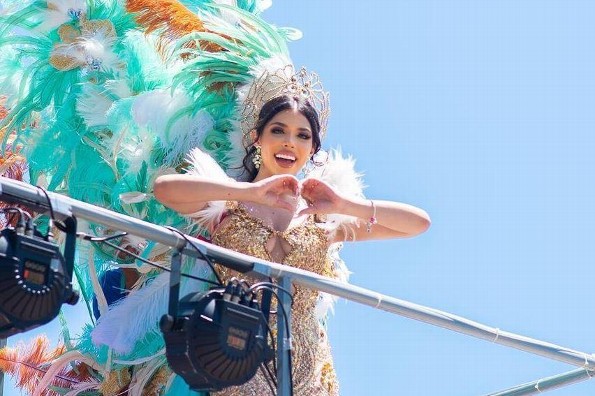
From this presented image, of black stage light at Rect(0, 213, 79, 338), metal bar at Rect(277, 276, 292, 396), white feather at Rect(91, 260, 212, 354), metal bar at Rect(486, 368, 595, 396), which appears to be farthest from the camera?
white feather at Rect(91, 260, 212, 354)

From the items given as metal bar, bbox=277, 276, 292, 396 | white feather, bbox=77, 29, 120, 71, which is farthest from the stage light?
white feather, bbox=77, 29, 120, 71

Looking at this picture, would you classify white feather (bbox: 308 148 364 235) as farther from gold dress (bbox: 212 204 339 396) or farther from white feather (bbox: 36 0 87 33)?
white feather (bbox: 36 0 87 33)

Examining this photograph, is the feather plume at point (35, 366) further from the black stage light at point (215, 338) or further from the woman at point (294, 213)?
the black stage light at point (215, 338)

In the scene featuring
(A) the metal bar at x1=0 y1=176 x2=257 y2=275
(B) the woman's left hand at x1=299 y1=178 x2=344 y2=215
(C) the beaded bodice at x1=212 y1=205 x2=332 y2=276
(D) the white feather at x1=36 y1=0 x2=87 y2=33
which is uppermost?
(D) the white feather at x1=36 y1=0 x2=87 y2=33

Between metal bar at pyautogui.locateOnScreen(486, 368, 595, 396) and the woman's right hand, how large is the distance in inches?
37.4

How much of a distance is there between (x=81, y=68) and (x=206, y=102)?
54cm

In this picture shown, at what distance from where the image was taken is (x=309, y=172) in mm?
5250

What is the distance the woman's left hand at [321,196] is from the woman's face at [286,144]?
0.39m

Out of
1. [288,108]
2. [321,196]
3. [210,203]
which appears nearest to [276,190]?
[321,196]

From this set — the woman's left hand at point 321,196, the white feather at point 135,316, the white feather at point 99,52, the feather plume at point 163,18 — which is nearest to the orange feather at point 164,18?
the feather plume at point 163,18

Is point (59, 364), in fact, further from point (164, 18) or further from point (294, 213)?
point (164, 18)

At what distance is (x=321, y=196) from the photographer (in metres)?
4.63

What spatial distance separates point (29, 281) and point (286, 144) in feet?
6.18

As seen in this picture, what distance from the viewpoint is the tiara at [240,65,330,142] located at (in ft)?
16.9
